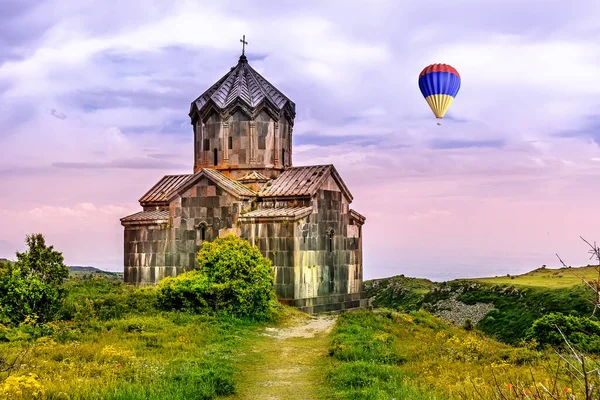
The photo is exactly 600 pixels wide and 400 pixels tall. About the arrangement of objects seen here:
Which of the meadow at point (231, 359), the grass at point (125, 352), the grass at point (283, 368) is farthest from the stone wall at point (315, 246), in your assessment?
the grass at point (283, 368)

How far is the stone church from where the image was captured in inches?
830

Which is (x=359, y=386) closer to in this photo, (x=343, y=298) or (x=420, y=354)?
(x=420, y=354)

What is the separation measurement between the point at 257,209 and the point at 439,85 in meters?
9.71

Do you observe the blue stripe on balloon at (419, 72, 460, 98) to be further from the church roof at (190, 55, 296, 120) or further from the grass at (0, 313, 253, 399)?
the grass at (0, 313, 253, 399)

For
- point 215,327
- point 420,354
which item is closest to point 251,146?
point 215,327

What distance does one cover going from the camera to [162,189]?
86.2 feet

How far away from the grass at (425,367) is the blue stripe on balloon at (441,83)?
12643 millimetres

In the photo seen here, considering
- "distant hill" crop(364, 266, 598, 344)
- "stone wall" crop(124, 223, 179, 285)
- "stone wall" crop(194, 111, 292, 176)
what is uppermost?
"stone wall" crop(194, 111, 292, 176)

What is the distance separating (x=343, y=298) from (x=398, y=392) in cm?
1397

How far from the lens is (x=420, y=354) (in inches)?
490

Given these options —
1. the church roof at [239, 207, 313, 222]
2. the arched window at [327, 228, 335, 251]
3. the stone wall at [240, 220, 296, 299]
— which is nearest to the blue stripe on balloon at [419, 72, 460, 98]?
the arched window at [327, 228, 335, 251]

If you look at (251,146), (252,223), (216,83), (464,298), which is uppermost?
(216,83)

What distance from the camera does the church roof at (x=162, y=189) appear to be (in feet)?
84.5

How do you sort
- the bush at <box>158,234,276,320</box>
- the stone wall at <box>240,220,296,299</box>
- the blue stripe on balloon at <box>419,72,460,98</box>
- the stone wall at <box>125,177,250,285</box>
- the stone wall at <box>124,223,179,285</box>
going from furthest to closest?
the blue stripe on balloon at <box>419,72,460,98</box>, the stone wall at <box>124,223,179,285</box>, the stone wall at <box>125,177,250,285</box>, the stone wall at <box>240,220,296,299</box>, the bush at <box>158,234,276,320</box>
